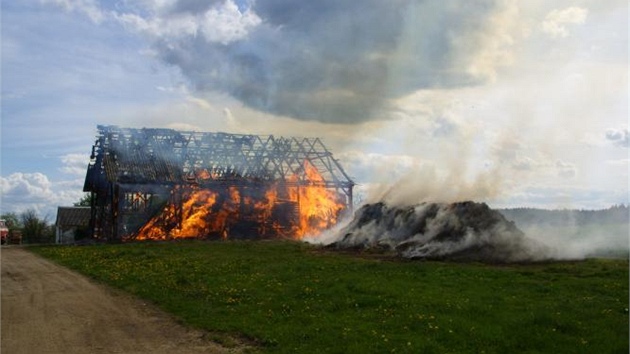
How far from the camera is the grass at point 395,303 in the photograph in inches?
449

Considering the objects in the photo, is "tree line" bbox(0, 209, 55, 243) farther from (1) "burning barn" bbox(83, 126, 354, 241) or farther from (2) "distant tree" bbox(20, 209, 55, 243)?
(1) "burning barn" bbox(83, 126, 354, 241)

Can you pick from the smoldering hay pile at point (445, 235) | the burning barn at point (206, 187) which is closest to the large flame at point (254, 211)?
the burning barn at point (206, 187)

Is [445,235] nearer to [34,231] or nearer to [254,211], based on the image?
[254,211]

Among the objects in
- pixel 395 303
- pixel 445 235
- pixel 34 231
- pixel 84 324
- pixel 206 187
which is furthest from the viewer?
pixel 34 231

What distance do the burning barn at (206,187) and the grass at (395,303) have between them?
25.0 metres

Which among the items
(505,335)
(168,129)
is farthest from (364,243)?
(168,129)

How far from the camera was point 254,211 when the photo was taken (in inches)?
2127

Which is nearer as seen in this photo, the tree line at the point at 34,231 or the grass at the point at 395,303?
the grass at the point at 395,303

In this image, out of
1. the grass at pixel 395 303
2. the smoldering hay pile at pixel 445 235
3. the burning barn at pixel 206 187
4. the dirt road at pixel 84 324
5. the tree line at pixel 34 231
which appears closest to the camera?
the grass at pixel 395 303

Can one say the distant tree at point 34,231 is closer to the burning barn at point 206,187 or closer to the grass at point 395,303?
the burning barn at point 206,187

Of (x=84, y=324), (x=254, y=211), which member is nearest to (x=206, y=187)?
(x=254, y=211)

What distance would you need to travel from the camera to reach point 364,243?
3556 cm

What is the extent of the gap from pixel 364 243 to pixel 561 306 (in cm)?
2164

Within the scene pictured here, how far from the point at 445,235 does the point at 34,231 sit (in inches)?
2553
